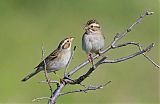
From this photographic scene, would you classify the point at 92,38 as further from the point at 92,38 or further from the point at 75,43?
the point at 75,43

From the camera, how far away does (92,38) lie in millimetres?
6648

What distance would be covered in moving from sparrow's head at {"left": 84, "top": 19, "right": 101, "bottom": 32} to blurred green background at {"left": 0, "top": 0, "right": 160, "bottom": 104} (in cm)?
302

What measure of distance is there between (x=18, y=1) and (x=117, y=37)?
913cm

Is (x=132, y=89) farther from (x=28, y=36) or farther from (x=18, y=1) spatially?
(x=18, y=1)

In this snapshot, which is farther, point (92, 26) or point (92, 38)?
point (92, 38)

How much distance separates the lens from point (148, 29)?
13.1m

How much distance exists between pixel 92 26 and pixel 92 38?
192 millimetres

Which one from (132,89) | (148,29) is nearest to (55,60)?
(132,89)

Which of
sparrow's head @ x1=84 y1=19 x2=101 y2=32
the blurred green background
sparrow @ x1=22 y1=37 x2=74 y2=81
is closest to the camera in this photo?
sparrow's head @ x1=84 y1=19 x2=101 y2=32

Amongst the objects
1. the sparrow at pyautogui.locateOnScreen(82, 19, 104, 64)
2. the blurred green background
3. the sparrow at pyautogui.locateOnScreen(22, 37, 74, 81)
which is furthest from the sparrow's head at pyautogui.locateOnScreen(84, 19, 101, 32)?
the blurred green background

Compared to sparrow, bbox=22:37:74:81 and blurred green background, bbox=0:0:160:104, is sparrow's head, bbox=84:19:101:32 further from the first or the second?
blurred green background, bbox=0:0:160:104


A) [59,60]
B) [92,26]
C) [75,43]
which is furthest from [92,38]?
[75,43]

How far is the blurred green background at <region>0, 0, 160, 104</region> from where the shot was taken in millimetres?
10320

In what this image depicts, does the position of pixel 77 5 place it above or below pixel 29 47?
→ above
